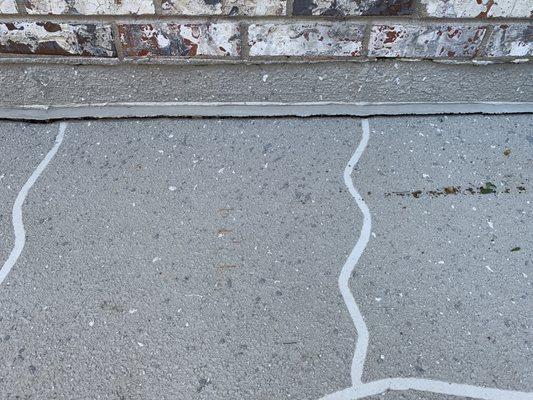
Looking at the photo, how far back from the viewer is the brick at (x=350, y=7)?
53.5 inches

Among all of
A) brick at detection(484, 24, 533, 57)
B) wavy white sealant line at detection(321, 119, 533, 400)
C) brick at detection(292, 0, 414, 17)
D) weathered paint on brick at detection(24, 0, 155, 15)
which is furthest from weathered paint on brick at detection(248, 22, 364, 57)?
wavy white sealant line at detection(321, 119, 533, 400)

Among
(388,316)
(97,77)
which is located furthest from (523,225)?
(97,77)

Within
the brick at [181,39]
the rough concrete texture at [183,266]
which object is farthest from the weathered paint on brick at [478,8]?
the brick at [181,39]

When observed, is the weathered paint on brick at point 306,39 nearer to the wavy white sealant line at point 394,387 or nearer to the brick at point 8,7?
the brick at point 8,7

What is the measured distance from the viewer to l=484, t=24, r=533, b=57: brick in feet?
4.77

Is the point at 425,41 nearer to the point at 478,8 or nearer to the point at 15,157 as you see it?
the point at 478,8

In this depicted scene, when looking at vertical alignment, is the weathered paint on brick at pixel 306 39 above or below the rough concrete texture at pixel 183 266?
above

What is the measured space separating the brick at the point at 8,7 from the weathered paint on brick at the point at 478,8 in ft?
3.85

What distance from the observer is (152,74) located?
150 cm

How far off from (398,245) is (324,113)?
565 millimetres

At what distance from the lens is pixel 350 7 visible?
4.50 ft

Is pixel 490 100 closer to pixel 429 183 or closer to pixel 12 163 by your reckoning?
pixel 429 183

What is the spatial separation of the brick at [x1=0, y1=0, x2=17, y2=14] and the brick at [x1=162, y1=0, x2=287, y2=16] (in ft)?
1.37

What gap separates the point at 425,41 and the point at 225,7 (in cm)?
62
